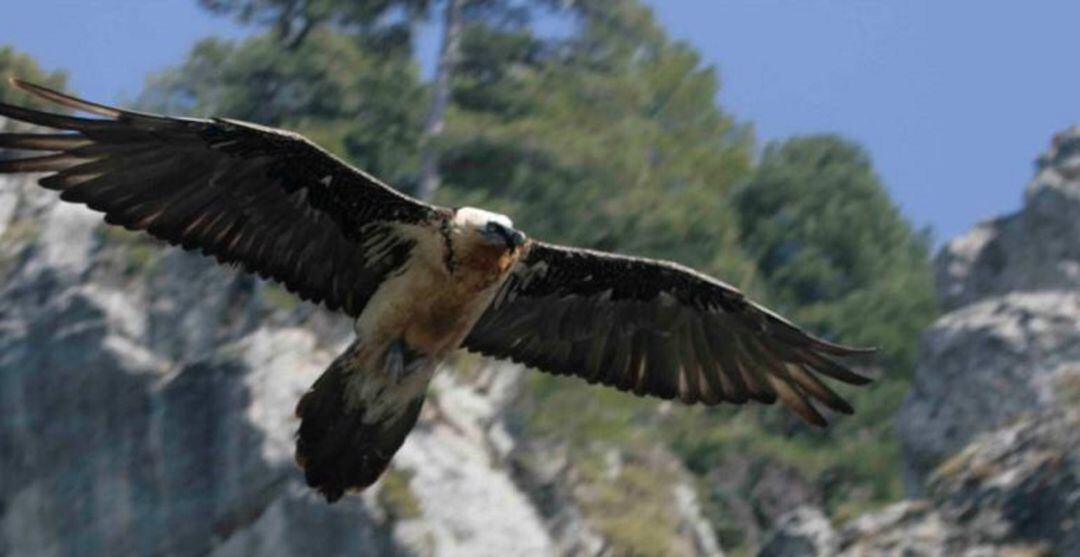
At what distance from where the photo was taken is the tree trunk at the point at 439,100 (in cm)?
2511

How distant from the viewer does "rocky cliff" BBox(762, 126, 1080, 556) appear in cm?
1477

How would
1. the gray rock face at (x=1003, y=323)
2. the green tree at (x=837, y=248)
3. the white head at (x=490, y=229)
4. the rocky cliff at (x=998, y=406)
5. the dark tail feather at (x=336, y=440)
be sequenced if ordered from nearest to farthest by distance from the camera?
the white head at (x=490, y=229), the dark tail feather at (x=336, y=440), the rocky cliff at (x=998, y=406), the gray rock face at (x=1003, y=323), the green tree at (x=837, y=248)

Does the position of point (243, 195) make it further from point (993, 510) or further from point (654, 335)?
point (993, 510)

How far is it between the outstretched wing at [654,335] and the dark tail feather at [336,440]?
44.4 inches

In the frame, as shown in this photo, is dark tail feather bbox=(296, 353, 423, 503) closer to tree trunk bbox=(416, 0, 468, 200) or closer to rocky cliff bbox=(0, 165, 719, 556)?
rocky cliff bbox=(0, 165, 719, 556)

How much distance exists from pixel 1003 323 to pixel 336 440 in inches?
516

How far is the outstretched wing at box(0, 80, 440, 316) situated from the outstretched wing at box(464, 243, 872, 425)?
0.88 metres

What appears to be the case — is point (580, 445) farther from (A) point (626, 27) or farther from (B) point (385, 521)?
(A) point (626, 27)

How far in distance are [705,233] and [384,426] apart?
1830 centimetres

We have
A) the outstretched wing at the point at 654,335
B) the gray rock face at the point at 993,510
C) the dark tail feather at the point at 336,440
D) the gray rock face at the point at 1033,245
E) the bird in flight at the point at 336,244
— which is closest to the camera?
the bird in flight at the point at 336,244

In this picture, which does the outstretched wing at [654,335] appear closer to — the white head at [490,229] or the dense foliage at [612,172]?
the white head at [490,229]

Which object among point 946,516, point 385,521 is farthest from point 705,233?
point 946,516

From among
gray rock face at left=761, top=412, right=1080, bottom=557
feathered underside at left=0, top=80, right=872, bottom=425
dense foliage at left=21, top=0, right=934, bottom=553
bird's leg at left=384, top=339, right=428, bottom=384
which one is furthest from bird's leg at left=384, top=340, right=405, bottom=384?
dense foliage at left=21, top=0, right=934, bottom=553

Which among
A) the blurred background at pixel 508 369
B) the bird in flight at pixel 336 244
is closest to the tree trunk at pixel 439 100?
the blurred background at pixel 508 369
